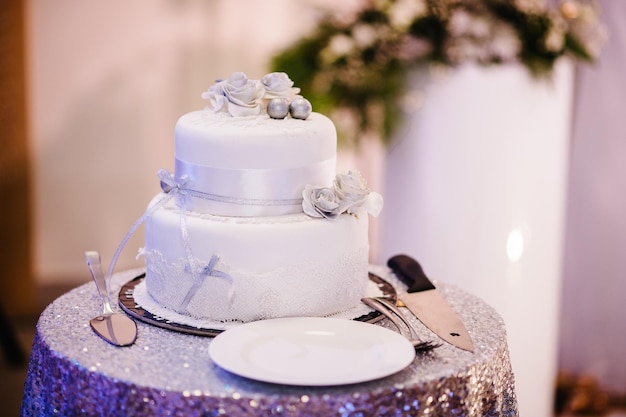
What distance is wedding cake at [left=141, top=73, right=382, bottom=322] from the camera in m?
1.52

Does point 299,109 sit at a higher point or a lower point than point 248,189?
higher

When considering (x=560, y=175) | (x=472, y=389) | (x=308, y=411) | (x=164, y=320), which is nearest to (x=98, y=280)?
(x=164, y=320)

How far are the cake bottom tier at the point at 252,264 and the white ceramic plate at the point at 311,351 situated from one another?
68mm

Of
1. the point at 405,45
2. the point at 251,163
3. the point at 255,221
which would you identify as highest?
the point at 405,45

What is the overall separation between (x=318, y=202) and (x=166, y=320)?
1.20ft

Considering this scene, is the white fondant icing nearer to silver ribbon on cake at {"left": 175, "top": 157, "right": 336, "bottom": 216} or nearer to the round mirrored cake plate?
silver ribbon on cake at {"left": 175, "top": 157, "right": 336, "bottom": 216}

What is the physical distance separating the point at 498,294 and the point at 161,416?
191 centimetres

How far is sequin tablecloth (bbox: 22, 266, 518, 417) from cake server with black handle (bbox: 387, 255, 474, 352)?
0.02 meters

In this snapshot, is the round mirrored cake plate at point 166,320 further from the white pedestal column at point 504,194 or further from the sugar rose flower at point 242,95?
the white pedestal column at point 504,194

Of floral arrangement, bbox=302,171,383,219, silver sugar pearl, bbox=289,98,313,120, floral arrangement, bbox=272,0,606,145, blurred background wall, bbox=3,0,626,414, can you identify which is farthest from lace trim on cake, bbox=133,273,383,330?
blurred background wall, bbox=3,0,626,414

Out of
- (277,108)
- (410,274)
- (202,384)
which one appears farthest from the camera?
(410,274)

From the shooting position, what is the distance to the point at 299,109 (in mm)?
1662

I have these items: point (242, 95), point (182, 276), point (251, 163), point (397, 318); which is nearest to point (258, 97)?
point (242, 95)

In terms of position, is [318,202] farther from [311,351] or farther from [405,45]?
[405,45]
